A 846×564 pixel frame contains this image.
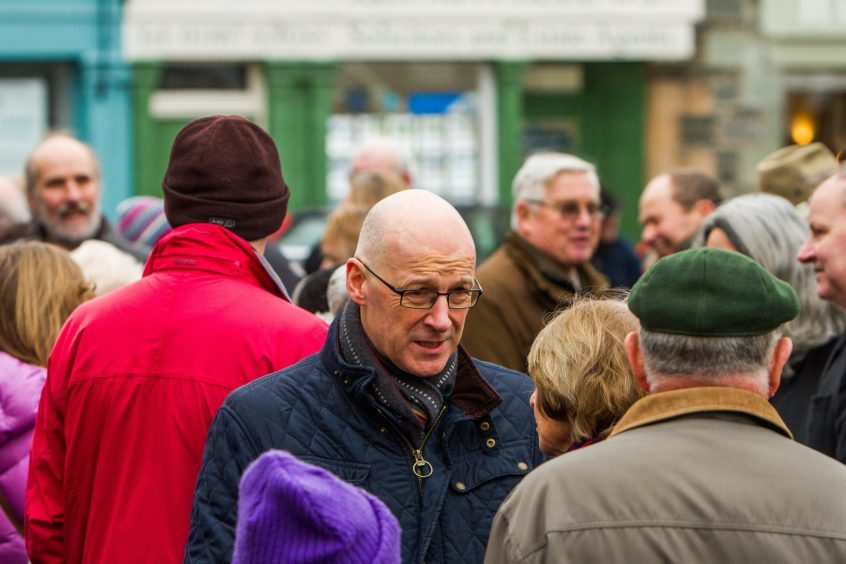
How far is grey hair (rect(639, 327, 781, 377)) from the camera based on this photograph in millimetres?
2697

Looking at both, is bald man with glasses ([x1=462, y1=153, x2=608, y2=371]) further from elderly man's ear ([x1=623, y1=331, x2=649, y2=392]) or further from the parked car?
the parked car

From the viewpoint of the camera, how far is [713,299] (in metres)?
2.70

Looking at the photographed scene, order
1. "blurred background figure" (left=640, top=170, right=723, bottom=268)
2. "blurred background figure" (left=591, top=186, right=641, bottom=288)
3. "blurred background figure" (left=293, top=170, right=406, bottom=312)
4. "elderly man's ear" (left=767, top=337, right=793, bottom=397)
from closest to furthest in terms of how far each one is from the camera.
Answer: "elderly man's ear" (left=767, top=337, right=793, bottom=397) → "blurred background figure" (left=293, top=170, right=406, bottom=312) → "blurred background figure" (left=640, top=170, right=723, bottom=268) → "blurred background figure" (left=591, top=186, right=641, bottom=288)

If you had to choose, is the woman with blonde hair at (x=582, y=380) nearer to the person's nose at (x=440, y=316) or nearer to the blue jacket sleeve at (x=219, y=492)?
the person's nose at (x=440, y=316)

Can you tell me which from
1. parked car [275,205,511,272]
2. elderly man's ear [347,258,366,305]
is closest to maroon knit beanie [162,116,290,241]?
elderly man's ear [347,258,366,305]

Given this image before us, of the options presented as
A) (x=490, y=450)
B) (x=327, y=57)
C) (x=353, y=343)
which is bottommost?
(x=490, y=450)

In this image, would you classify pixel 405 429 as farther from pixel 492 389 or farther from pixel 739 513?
pixel 739 513

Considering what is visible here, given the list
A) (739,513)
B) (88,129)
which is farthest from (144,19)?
(739,513)

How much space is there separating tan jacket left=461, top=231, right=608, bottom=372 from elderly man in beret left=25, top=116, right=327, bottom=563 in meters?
1.89

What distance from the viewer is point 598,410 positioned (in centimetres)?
324

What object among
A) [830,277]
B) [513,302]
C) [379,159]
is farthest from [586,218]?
[379,159]

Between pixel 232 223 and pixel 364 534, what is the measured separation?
5.80 feet

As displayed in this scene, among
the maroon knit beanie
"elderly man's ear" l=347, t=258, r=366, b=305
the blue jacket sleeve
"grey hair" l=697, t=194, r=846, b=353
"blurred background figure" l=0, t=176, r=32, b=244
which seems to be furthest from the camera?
"blurred background figure" l=0, t=176, r=32, b=244

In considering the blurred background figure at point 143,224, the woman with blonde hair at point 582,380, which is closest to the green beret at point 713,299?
the woman with blonde hair at point 582,380
